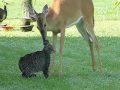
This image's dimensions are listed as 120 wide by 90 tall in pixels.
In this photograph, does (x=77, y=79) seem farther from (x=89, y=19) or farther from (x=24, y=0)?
(x=24, y=0)

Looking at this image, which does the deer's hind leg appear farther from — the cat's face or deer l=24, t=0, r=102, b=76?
the cat's face

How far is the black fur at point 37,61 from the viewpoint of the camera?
9.08 metres

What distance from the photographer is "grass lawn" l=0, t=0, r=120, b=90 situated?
8.78m

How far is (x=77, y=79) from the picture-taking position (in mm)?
9305

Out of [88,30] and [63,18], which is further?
[88,30]

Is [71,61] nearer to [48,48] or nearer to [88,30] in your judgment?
[88,30]

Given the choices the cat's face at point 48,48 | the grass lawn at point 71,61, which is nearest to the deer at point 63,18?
the cat's face at point 48,48

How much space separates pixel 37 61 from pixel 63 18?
1.09 metres

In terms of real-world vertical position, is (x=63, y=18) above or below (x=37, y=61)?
above

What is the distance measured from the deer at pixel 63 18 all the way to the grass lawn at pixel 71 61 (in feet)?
1.54

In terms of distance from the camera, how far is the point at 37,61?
29.8ft

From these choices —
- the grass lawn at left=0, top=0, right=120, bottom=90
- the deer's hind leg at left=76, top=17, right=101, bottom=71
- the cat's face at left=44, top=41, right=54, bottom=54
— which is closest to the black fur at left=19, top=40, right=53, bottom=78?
the cat's face at left=44, top=41, right=54, bottom=54

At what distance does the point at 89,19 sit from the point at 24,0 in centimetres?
789

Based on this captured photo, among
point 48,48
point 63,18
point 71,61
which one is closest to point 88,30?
point 63,18
